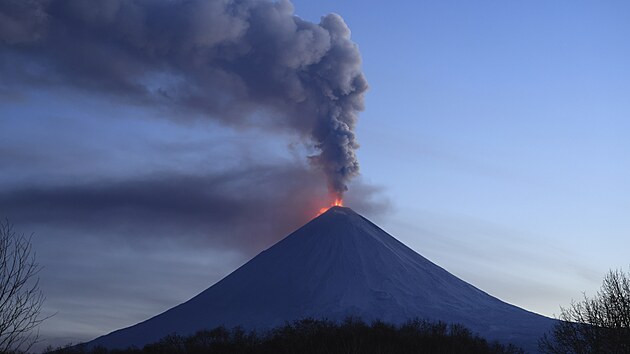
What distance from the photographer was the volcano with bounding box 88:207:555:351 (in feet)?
319

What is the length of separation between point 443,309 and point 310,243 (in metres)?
29.2

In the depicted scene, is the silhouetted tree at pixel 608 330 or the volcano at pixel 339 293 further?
the volcano at pixel 339 293

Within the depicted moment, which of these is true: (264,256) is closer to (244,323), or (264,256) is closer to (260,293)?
(260,293)

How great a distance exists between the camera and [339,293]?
10519 centimetres

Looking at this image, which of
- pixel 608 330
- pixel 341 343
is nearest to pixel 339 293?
pixel 341 343

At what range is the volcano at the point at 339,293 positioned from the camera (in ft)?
319

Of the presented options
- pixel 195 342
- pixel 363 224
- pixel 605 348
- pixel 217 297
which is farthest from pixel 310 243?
pixel 605 348

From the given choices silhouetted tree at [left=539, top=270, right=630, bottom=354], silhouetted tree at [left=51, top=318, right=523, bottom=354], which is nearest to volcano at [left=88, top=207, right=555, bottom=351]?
silhouetted tree at [left=51, top=318, right=523, bottom=354]

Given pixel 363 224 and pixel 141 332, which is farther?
pixel 363 224

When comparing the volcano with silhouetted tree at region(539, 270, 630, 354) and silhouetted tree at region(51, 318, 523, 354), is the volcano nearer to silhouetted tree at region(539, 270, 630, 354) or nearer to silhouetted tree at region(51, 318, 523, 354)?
silhouetted tree at region(51, 318, 523, 354)

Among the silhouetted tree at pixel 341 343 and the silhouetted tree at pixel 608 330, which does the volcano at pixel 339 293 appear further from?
the silhouetted tree at pixel 608 330

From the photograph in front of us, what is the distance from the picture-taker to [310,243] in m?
122

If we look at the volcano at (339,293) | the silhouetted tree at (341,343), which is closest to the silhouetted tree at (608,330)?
the silhouetted tree at (341,343)

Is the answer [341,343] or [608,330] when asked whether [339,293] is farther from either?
[608,330]
